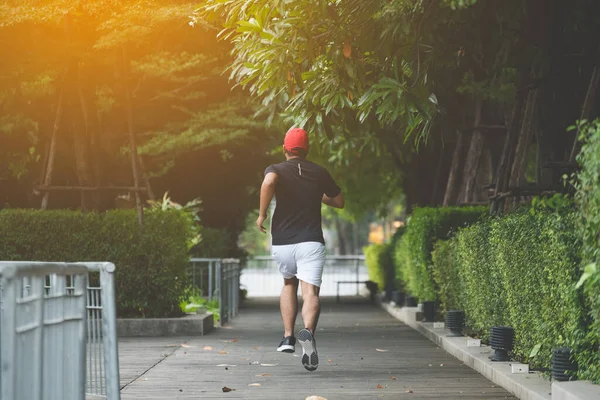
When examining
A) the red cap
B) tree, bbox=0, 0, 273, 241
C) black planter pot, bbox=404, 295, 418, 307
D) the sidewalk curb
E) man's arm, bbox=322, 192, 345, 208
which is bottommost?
the sidewalk curb

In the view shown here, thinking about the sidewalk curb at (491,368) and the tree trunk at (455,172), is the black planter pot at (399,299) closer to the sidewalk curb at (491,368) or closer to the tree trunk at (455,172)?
the tree trunk at (455,172)

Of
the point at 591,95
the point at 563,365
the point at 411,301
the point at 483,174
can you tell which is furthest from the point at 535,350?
the point at 483,174

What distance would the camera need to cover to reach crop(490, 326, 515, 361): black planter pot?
10.3 meters

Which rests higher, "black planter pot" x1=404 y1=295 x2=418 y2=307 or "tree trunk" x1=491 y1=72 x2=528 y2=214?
"tree trunk" x1=491 y1=72 x2=528 y2=214

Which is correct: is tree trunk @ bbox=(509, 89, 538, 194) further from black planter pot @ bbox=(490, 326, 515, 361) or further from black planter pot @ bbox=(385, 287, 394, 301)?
black planter pot @ bbox=(385, 287, 394, 301)

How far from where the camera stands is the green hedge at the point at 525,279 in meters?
7.79

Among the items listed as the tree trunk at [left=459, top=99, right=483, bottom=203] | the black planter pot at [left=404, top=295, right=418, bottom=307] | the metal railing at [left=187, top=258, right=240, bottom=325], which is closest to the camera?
the metal railing at [left=187, top=258, right=240, bottom=325]

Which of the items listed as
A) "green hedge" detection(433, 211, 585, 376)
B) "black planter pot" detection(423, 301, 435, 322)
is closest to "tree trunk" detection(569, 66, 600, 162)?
"green hedge" detection(433, 211, 585, 376)

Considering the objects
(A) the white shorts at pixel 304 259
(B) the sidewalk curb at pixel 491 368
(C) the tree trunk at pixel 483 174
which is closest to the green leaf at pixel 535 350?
(B) the sidewalk curb at pixel 491 368

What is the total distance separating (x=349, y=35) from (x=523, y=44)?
4484 mm

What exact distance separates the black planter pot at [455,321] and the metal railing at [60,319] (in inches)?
293

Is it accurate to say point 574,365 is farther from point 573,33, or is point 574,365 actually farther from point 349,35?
point 573,33

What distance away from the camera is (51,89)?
872 inches

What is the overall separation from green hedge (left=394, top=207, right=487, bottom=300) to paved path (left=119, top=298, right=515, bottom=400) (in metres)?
1.25
